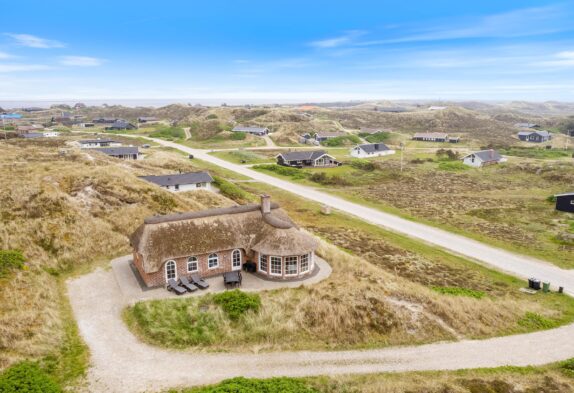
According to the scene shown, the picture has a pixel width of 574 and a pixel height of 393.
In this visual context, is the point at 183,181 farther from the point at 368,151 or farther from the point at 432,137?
the point at 432,137

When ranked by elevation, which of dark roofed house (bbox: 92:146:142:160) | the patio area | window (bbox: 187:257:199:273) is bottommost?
the patio area

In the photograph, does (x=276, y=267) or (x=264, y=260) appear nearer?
(x=276, y=267)

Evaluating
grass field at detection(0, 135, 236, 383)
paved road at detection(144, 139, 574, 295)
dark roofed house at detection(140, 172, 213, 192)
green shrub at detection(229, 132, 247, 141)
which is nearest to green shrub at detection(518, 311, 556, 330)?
paved road at detection(144, 139, 574, 295)

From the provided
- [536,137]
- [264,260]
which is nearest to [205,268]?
[264,260]

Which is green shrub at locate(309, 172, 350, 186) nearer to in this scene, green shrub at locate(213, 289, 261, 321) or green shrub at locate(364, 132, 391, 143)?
green shrub at locate(213, 289, 261, 321)

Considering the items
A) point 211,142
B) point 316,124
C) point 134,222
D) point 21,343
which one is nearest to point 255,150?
point 211,142
